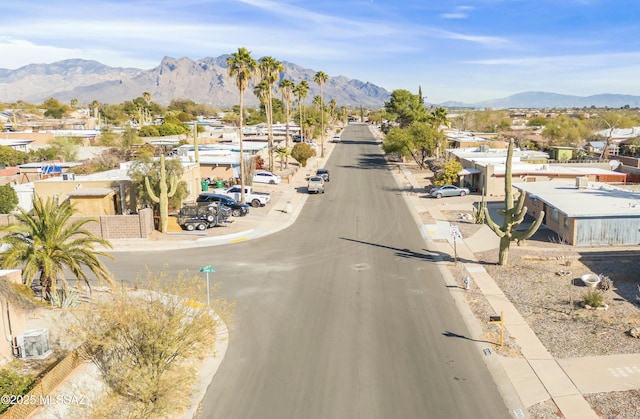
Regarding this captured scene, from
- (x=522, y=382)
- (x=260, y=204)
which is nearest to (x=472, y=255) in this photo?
(x=522, y=382)

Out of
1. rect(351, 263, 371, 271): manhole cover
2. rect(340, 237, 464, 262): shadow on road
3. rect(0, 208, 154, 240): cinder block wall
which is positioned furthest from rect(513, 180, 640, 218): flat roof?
rect(0, 208, 154, 240): cinder block wall

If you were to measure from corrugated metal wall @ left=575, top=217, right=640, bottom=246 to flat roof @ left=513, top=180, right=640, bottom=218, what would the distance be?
0.42 m

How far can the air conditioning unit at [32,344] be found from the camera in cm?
1705

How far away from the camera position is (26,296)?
1856 cm

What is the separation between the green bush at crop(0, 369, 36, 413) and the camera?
531 inches

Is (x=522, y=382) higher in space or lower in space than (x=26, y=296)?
lower

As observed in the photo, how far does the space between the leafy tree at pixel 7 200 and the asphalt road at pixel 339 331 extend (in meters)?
13.7

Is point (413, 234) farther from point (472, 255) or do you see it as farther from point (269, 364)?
point (269, 364)

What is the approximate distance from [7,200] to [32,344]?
24990 mm

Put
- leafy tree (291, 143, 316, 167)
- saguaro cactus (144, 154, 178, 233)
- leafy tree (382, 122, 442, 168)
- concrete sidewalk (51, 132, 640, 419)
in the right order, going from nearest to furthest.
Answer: concrete sidewalk (51, 132, 640, 419) < saguaro cactus (144, 154, 178, 233) < leafy tree (382, 122, 442, 168) < leafy tree (291, 143, 316, 167)

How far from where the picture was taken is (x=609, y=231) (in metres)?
30.6

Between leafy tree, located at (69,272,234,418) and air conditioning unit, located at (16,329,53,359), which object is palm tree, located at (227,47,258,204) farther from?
leafy tree, located at (69,272,234,418)

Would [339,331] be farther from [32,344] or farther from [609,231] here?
[609,231]

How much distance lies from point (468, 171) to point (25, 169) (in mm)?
47786
